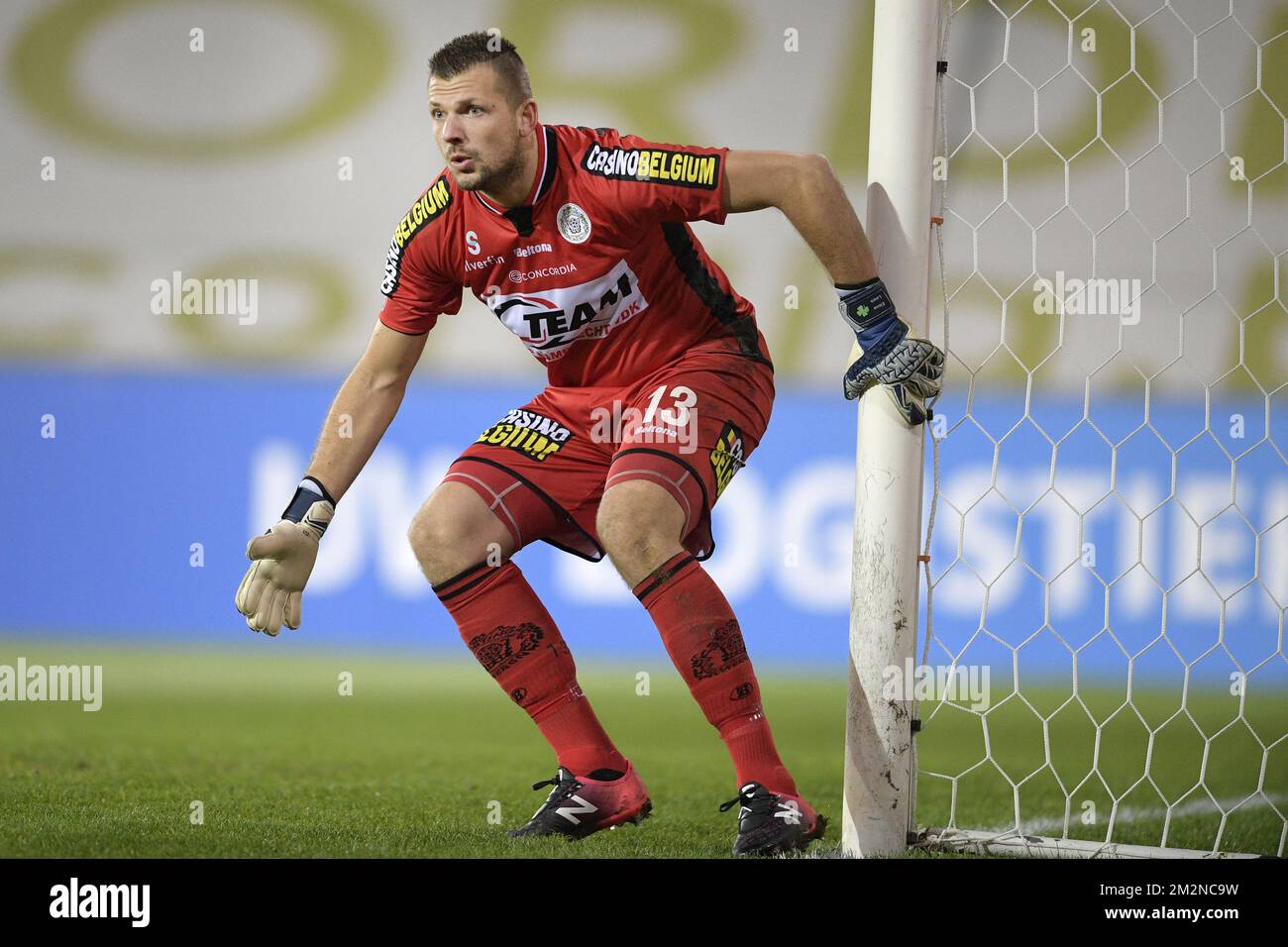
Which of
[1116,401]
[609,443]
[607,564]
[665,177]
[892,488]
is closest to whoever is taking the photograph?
[665,177]

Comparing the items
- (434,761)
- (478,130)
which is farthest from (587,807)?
(434,761)

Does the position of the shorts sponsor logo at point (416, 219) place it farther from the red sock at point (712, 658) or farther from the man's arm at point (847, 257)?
the red sock at point (712, 658)

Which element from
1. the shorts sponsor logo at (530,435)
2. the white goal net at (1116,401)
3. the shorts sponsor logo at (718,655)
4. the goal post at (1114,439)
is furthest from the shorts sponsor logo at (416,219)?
the white goal net at (1116,401)

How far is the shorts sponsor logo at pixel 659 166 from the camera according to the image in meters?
2.47

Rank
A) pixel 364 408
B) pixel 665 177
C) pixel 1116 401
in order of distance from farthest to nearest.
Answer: pixel 1116 401
pixel 364 408
pixel 665 177

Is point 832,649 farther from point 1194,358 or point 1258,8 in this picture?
point 1258,8

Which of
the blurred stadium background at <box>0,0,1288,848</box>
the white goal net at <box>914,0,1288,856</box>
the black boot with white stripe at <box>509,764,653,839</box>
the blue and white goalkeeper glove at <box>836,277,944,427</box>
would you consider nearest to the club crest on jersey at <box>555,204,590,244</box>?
the blue and white goalkeeper glove at <box>836,277,944,427</box>

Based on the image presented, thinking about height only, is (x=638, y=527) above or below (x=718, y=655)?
above

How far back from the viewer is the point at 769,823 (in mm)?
2400

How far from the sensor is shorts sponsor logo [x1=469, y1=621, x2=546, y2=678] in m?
2.68

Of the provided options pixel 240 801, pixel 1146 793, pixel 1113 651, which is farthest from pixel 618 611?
pixel 240 801

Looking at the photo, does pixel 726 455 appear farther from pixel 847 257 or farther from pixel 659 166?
pixel 659 166

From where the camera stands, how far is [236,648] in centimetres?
704

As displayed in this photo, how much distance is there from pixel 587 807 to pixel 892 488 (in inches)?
35.1
